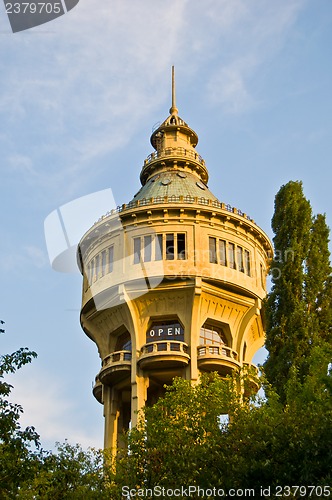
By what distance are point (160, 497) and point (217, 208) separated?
72.4 feet

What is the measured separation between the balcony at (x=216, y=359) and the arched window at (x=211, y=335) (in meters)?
1.30

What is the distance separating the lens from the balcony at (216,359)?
116 ft

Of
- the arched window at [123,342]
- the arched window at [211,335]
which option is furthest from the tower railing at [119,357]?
the arched window at [211,335]

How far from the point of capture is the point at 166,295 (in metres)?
36.7

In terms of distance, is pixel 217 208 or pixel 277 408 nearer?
pixel 277 408

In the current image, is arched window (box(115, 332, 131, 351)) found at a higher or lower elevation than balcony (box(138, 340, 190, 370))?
higher

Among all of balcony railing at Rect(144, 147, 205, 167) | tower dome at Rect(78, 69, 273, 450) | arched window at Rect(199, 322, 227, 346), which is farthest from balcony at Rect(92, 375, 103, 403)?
balcony railing at Rect(144, 147, 205, 167)

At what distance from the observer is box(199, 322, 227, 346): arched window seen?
37469 mm

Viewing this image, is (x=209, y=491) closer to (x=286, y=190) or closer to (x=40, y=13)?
(x=40, y=13)

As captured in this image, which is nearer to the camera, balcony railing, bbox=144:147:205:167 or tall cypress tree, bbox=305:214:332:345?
tall cypress tree, bbox=305:214:332:345

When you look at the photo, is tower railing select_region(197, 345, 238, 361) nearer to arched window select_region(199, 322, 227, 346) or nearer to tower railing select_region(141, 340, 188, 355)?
tower railing select_region(141, 340, 188, 355)

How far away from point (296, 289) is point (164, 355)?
35.0 ft

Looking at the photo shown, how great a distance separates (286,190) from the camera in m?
28.6

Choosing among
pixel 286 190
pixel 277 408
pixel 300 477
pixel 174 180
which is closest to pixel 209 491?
pixel 300 477
